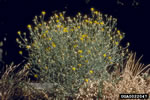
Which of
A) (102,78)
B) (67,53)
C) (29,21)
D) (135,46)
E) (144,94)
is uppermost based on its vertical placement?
(29,21)

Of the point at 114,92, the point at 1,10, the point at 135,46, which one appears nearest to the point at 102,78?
the point at 114,92

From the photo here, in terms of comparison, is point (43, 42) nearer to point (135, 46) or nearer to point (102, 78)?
point (102, 78)

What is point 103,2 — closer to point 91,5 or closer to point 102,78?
point 91,5

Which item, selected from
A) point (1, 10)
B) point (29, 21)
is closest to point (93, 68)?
point (29, 21)

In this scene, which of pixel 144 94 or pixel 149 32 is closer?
pixel 144 94

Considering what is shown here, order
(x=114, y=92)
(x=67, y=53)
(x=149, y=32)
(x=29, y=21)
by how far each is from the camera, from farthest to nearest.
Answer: (x=29, y=21), (x=149, y=32), (x=67, y=53), (x=114, y=92)

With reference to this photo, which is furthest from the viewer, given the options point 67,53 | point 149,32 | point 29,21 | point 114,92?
point 29,21

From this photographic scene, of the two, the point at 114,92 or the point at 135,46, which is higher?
the point at 135,46
